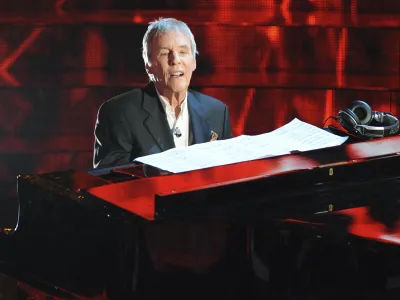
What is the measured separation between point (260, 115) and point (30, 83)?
1235 mm

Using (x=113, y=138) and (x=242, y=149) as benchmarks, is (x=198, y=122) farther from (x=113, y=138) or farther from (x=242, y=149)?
(x=242, y=149)

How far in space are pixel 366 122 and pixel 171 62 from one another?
879mm

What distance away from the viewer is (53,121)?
13.8ft

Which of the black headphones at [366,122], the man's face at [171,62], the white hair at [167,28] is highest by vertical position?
the white hair at [167,28]

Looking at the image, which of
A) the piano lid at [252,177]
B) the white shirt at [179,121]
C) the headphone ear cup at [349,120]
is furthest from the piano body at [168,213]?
the white shirt at [179,121]

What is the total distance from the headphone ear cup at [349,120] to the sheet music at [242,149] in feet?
0.41

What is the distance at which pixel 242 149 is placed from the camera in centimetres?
255

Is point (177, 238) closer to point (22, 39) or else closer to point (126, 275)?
point (126, 275)

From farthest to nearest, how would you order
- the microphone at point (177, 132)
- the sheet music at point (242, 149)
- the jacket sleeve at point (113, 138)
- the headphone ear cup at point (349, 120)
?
the microphone at point (177, 132), the jacket sleeve at point (113, 138), the headphone ear cup at point (349, 120), the sheet music at point (242, 149)

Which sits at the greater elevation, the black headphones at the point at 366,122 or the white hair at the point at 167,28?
the white hair at the point at 167,28

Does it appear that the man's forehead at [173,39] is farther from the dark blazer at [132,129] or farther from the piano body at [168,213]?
the piano body at [168,213]

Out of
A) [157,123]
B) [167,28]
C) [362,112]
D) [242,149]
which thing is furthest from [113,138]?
[362,112]

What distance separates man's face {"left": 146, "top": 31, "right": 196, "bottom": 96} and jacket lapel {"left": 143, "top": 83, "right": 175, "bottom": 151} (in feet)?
0.22

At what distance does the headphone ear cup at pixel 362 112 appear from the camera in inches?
115
